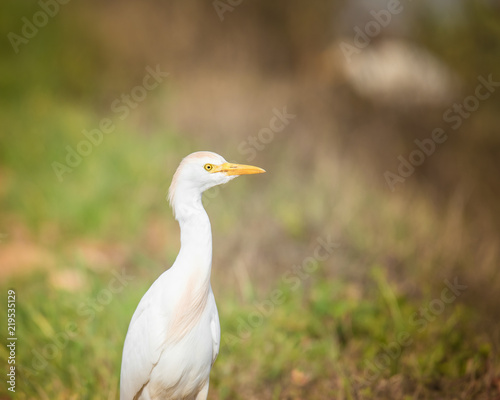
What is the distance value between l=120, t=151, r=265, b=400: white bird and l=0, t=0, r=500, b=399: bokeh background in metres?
0.92

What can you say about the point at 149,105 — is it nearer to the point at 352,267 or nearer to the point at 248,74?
the point at 248,74

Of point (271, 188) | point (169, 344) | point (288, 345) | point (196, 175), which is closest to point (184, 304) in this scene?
point (169, 344)

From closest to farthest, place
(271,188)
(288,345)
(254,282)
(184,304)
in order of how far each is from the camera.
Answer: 1. (184,304)
2. (288,345)
3. (254,282)
4. (271,188)

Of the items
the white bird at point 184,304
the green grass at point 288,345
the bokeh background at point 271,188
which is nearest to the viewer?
the white bird at point 184,304

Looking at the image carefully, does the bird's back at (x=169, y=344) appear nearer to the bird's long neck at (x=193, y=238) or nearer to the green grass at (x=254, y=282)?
the bird's long neck at (x=193, y=238)

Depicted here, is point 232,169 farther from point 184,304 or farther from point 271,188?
point 271,188

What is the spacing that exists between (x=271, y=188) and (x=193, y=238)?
11.9 ft

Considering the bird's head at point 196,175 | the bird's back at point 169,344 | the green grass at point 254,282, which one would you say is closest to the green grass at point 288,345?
the green grass at point 254,282

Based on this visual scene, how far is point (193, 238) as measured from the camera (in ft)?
6.93

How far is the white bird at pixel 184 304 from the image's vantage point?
6.91ft

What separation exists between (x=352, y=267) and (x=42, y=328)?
2681mm

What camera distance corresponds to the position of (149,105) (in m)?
7.55

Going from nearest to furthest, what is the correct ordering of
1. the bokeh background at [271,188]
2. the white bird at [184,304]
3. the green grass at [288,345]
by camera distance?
the white bird at [184,304] < the green grass at [288,345] < the bokeh background at [271,188]

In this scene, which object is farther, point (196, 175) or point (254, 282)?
point (254, 282)
